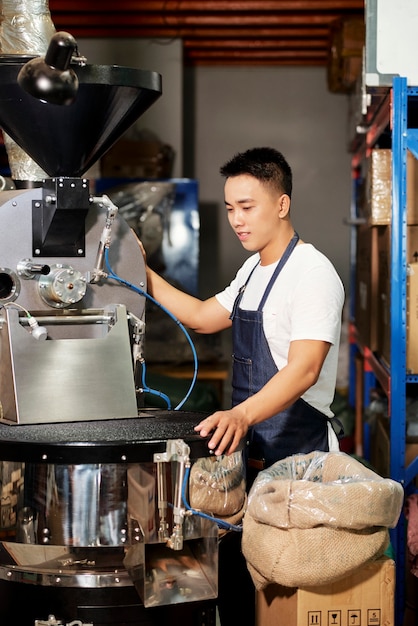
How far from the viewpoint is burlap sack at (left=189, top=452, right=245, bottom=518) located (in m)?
2.35

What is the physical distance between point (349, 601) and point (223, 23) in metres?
5.53

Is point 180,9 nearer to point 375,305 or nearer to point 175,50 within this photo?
point 175,50

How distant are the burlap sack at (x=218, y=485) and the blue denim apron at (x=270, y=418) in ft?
1.40

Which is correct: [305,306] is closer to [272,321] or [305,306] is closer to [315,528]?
[272,321]

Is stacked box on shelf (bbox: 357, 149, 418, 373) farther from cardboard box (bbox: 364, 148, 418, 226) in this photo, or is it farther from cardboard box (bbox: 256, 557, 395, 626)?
cardboard box (bbox: 256, 557, 395, 626)

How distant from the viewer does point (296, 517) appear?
2.38 m

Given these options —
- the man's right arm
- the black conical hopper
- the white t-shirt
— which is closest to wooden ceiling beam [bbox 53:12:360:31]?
the man's right arm

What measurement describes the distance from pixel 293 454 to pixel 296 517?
0.61 meters

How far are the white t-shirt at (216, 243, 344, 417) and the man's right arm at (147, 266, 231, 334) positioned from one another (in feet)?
0.80

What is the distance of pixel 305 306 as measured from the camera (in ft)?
9.09

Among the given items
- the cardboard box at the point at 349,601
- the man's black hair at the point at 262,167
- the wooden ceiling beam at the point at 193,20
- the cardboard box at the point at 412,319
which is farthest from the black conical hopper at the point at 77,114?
the wooden ceiling beam at the point at 193,20

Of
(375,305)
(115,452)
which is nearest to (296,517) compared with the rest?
(115,452)

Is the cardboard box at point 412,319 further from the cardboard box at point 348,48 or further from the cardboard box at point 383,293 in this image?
the cardboard box at point 348,48

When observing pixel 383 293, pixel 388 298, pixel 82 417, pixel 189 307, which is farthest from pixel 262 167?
pixel 383 293
